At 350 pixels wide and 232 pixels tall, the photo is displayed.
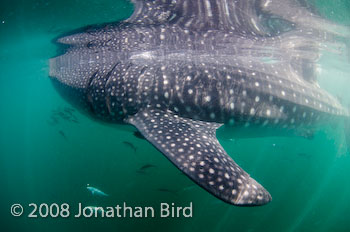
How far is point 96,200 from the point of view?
40.7ft

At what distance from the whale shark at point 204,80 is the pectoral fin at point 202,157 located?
0.05 feet

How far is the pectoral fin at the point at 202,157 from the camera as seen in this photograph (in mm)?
2676

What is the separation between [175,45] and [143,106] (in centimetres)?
371

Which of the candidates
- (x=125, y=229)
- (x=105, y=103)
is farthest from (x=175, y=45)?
(x=125, y=229)

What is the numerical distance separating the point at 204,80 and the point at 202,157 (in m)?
2.62

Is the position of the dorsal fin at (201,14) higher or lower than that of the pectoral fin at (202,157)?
higher

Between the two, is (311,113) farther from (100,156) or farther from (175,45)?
(100,156)

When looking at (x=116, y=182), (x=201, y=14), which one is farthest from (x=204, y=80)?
(x=116, y=182)

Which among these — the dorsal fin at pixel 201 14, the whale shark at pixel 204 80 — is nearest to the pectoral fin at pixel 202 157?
the whale shark at pixel 204 80

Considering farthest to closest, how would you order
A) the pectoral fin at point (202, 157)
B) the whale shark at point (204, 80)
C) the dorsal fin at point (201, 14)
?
the dorsal fin at point (201, 14)
the whale shark at point (204, 80)
the pectoral fin at point (202, 157)

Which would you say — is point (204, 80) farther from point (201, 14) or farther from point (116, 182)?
point (116, 182)

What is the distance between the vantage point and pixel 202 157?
3.11 m

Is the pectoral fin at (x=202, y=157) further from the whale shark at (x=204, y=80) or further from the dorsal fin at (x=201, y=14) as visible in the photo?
the dorsal fin at (x=201, y=14)

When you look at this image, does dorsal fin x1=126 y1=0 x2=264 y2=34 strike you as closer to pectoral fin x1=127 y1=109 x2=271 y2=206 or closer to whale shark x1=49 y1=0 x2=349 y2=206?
whale shark x1=49 y1=0 x2=349 y2=206
